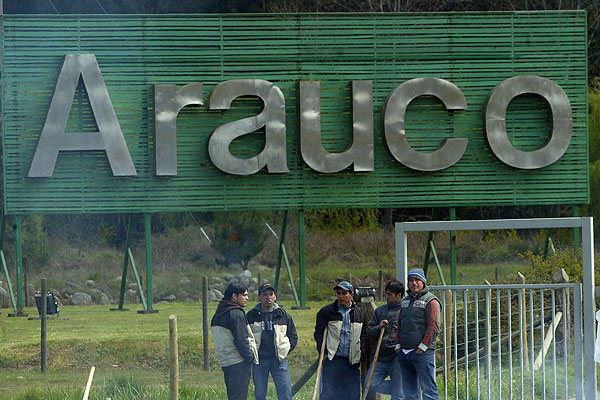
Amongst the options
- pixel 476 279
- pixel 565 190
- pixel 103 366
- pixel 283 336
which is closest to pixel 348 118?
pixel 565 190

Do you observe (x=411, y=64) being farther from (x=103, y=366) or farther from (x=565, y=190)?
(x=103, y=366)

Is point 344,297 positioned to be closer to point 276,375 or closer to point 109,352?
point 276,375

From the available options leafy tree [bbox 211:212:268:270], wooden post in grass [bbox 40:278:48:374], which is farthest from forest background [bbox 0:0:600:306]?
wooden post in grass [bbox 40:278:48:374]

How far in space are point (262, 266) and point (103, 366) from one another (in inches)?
639

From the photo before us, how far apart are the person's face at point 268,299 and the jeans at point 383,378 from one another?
126cm

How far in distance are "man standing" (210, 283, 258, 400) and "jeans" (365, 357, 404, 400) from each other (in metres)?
1.30

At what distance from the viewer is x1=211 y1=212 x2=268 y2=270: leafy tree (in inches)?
1374

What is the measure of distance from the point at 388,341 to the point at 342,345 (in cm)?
48

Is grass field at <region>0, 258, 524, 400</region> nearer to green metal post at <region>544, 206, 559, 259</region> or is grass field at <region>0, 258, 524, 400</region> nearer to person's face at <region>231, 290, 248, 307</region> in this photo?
person's face at <region>231, 290, 248, 307</region>

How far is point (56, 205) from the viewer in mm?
19516

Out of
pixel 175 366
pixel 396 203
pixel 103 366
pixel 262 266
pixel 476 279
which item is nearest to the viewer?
pixel 175 366

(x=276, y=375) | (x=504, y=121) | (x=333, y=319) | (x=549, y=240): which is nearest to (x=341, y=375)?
(x=333, y=319)

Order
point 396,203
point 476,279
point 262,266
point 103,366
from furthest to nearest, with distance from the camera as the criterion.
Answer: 1. point 262,266
2. point 476,279
3. point 396,203
4. point 103,366

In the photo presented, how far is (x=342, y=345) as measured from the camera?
1177 centimetres
